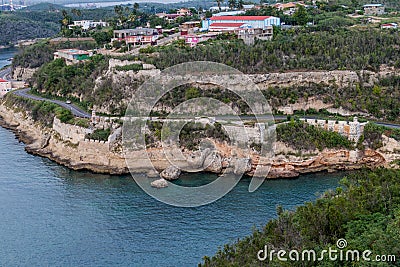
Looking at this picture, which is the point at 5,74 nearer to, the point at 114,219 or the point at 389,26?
the point at 389,26

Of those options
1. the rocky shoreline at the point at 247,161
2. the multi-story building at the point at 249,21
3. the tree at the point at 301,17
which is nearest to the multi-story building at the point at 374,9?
the tree at the point at 301,17

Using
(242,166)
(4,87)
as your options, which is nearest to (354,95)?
(242,166)

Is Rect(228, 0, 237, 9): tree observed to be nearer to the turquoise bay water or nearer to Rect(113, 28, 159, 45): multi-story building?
Rect(113, 28, 159, 45): multi-story building

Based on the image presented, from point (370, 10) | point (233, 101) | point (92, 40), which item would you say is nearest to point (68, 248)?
point (233, 101)

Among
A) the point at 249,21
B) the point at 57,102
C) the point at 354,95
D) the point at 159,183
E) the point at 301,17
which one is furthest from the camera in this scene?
the point at 301,17

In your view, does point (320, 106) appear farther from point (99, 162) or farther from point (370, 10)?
point (370, 10)
